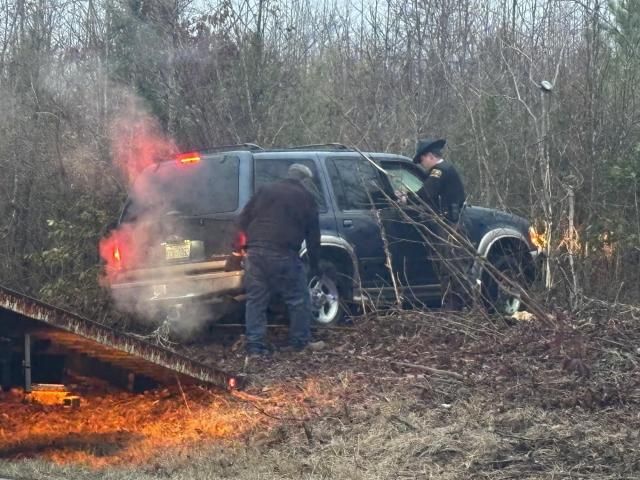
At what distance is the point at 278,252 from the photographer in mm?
9562

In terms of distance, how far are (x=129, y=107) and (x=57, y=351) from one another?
8605mm

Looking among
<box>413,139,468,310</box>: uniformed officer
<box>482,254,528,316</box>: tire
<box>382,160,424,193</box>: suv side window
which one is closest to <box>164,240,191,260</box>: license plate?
<box>413,139,468,310</box>: uniformed officer

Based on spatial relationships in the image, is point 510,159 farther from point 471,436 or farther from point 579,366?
point 471,436

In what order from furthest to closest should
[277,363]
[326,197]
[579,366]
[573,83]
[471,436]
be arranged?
[573,83]
[326,197]
[277,363]
[579,366]
[471,436]

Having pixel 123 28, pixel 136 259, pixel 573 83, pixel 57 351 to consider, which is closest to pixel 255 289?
pixel 136 259

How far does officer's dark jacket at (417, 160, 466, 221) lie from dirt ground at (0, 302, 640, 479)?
1.40m

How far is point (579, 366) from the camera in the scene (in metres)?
7.49

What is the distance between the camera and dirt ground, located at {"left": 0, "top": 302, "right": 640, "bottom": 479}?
6.41 metres

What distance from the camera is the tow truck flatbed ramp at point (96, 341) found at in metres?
6.59

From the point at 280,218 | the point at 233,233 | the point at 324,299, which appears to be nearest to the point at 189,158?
the point at 233,233

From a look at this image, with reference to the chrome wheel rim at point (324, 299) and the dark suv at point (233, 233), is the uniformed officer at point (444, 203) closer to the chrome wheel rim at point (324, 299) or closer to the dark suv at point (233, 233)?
the dark suv at point (233, 233)

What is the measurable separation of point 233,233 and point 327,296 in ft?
4.36

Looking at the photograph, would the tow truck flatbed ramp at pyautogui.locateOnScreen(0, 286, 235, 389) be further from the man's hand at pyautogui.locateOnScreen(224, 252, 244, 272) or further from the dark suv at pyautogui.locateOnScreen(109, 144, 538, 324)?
the dark suv at pyautogui.locateOnScreen(109, 144, 538, 324)

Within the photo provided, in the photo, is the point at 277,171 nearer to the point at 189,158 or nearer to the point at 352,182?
the point at 189,158
